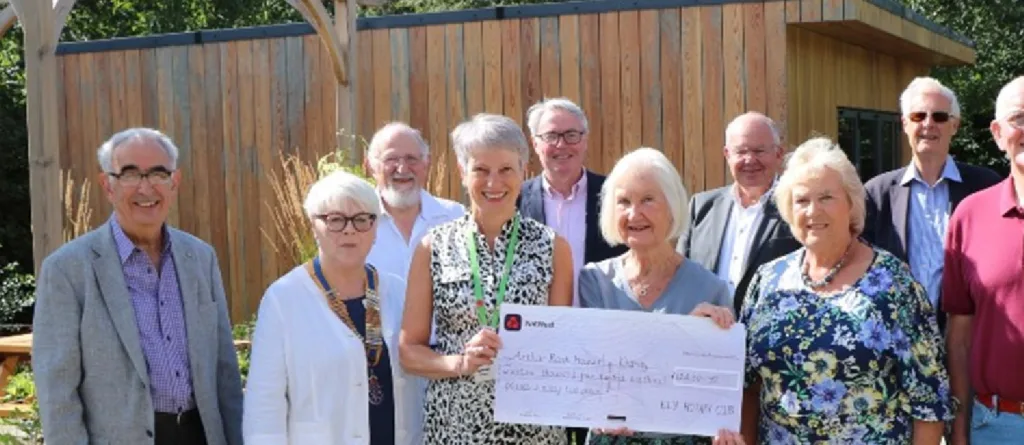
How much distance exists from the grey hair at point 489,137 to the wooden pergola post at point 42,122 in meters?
2.93

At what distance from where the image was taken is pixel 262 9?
2234 centimetres

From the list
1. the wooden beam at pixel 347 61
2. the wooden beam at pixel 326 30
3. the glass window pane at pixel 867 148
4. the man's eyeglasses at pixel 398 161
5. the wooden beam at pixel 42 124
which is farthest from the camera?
the glass window pane at pixel 867 148

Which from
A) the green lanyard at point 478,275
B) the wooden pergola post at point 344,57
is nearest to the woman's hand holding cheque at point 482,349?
the green lanyard at point 478,275

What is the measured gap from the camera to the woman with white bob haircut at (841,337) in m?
3.61

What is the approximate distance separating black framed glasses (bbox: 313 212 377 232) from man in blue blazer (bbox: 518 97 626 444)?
1553 mm

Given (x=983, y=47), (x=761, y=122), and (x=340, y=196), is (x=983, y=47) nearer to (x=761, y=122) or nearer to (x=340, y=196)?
(x=761, y=122)

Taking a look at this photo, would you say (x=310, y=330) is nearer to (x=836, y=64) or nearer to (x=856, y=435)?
(x=856, y=435)

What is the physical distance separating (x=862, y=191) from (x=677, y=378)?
840 millimetres

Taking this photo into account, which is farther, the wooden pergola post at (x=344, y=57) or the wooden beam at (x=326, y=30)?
the wooden pergola post at (x=344, y=57)

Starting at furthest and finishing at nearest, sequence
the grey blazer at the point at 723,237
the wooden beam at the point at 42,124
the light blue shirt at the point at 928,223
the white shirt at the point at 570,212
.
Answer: the wooden beam at the point at 42,124, the white shirt at the point at 570,212, the light blue shirt at the point at 928,223, the grey blazer at the point at 723,237

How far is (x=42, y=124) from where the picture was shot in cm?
591

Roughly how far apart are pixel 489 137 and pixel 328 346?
85cm

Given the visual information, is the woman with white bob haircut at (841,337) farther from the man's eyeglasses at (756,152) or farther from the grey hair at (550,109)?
the grey hair at (550,109)

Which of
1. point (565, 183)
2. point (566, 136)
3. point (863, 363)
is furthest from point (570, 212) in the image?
point (863, 363)
